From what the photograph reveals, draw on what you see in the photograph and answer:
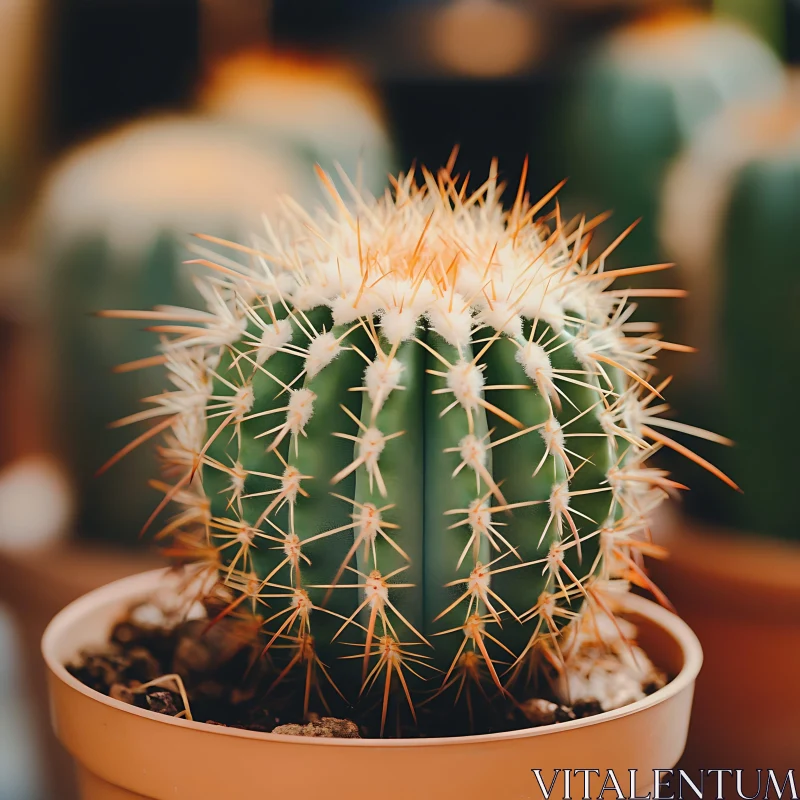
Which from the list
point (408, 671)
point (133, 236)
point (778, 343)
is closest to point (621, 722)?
point (408, 671)

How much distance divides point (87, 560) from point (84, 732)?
60 cm

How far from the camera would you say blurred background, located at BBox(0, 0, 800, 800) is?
837mm

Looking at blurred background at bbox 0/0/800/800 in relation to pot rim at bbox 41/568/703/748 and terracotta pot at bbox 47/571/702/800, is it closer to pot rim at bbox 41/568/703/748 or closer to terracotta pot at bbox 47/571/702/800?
pot rim at bbox 41/568/703/748

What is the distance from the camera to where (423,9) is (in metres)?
0.89

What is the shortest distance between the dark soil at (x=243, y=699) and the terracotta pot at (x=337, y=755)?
38 mm

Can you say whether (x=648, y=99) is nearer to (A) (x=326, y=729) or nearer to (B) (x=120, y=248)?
(B) (x=120, y=248)

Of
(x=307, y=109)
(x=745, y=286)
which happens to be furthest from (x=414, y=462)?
(x=307, y=109)

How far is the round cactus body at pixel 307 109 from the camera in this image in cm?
96

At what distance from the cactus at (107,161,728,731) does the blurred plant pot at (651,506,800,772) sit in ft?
1.43

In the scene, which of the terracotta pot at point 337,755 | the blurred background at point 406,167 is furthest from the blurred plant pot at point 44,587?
the terracotta pot at point 337,755

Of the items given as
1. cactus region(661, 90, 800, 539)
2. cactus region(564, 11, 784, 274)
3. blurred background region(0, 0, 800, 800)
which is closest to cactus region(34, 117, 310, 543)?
blurred background region(0, 0, 800, 800)

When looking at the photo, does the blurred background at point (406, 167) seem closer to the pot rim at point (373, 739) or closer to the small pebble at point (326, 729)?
the pot rim at point (373, 739)

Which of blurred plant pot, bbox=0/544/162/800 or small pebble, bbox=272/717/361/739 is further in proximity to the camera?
blurred plant pot, bbox=0/544/162/800

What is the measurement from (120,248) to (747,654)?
29.6 inches
